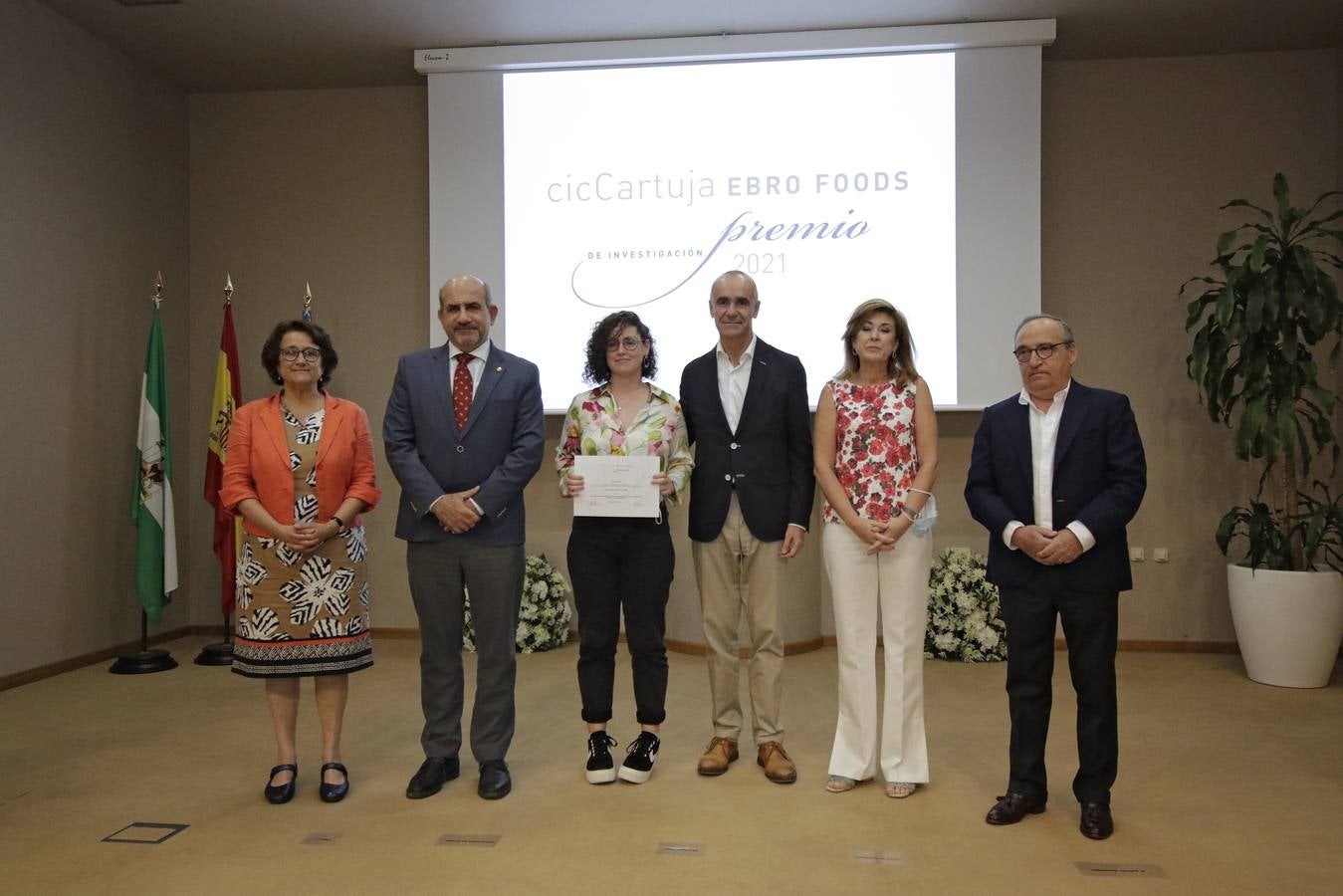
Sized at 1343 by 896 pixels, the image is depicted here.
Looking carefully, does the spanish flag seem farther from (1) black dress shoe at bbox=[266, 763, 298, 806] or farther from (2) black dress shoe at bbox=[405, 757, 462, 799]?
(2) black dress shoe at bbox=[405, 757, 462, 799]

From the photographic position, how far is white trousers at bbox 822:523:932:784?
122 inches

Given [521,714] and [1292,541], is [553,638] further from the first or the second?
[1292,541]

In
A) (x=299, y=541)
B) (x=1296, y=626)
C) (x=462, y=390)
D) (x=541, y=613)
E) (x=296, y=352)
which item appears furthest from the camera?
(x=541, y=613)

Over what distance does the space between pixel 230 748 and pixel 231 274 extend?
3.51 meters

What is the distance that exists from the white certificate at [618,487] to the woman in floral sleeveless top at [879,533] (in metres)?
0.54

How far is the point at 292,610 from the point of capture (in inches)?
120

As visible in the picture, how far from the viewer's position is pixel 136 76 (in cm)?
585

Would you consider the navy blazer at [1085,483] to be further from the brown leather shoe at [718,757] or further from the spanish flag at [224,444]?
the spanish flag at [224,444]

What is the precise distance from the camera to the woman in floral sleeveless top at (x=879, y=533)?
310cm

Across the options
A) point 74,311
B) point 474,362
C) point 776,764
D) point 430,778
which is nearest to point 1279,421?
point 776,764

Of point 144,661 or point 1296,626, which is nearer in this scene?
point 1296,626

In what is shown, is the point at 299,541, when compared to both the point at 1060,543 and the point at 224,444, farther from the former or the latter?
the point at 224,444

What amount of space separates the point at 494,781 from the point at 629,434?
3.82 feet

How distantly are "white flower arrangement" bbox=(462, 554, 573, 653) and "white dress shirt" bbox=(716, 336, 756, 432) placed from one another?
8.47 feet
